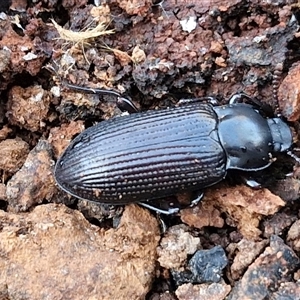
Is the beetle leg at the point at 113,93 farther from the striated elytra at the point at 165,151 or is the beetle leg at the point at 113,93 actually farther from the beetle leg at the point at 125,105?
the striated elytra at the point at 165,151

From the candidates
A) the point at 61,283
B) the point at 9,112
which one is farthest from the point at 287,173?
the point at 9,112

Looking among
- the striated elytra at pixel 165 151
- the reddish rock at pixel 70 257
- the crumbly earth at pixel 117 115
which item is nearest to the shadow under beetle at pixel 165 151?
the striated elytra at pixel 165 151

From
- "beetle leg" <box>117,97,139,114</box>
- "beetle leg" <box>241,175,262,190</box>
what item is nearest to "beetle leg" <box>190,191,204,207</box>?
"beetle leg" <box>241,175,262,190</box>

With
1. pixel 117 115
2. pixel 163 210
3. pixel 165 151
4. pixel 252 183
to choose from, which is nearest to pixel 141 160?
pixel 165 151

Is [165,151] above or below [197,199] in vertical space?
above

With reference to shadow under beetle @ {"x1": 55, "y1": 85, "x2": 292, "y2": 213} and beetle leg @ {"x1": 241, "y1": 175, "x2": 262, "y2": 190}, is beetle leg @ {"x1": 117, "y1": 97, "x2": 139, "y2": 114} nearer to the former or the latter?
shadow under beetle @ {"x1": 55, "y1": 85, "x2": 292, "y2": 213}

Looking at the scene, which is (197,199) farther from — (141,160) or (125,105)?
(125,105)

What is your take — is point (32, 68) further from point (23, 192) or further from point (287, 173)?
point (287, 173)
